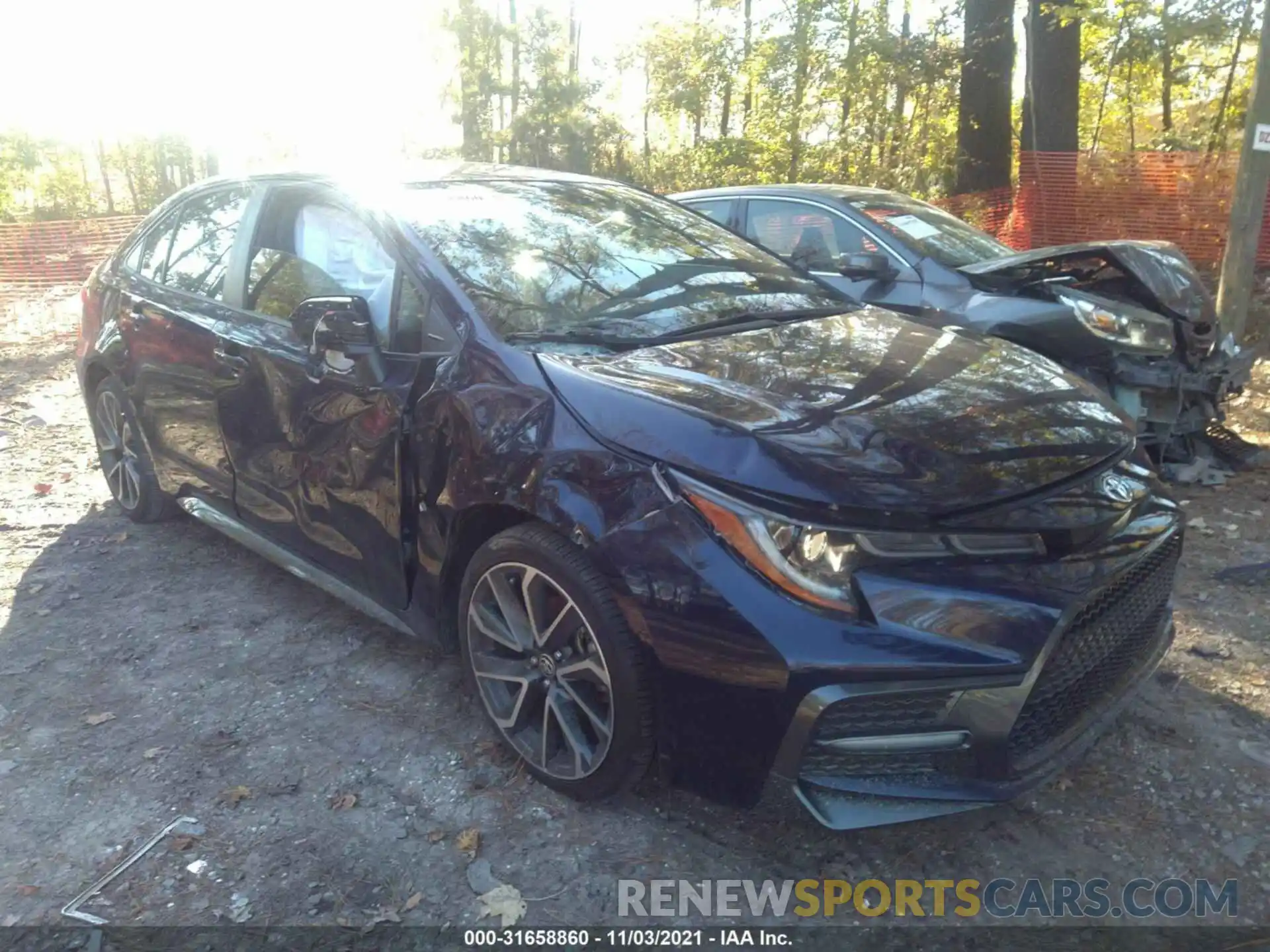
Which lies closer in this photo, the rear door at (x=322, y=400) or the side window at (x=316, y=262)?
the rear door at (x=322, y=400)

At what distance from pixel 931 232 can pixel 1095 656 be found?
438 centimetres

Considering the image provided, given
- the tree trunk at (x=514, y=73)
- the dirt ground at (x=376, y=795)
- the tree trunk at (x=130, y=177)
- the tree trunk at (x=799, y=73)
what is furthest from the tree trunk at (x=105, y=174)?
the dirt ground at (x=376, y=795)

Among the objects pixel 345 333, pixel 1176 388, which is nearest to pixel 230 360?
pixel 345 333

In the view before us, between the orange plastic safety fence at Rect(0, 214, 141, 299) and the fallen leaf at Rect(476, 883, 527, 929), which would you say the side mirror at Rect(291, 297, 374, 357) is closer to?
the fallen leaf at Rect(476, 883, 527, 929)

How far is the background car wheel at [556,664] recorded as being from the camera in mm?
2404

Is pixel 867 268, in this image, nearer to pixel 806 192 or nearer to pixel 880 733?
pixel 806 192

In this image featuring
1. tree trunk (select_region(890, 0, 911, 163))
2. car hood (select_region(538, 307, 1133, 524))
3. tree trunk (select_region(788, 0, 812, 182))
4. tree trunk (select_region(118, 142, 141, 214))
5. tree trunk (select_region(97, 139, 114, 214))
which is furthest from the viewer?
tree trunk (select_region(118, 142, 141, 214))

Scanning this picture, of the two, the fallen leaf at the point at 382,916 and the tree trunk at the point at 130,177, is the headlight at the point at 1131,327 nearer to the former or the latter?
the fallen leaf at the point at 382,916

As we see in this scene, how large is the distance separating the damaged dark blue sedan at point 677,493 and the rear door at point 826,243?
2180 mm

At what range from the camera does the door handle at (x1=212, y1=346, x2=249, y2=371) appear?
3576 mm

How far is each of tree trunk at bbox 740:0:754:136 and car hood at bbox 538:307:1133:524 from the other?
56.6 feet

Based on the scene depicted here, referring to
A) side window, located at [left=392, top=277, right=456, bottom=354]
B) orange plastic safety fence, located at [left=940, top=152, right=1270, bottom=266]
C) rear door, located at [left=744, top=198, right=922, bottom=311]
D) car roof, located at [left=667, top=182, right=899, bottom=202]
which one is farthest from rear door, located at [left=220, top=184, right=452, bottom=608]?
orange plastic safety fence, located at [left=940, top=152, right=1270, bottom=266]

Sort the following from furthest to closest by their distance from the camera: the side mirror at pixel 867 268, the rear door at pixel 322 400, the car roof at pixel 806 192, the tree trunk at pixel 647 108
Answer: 1. the tree trunk at pixel 647 108
2. the car roof at pixel 806 192
3. the side mirror at pixel 867 268
4. the rear door at pixel 322 400

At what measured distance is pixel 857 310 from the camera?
11.4ft
